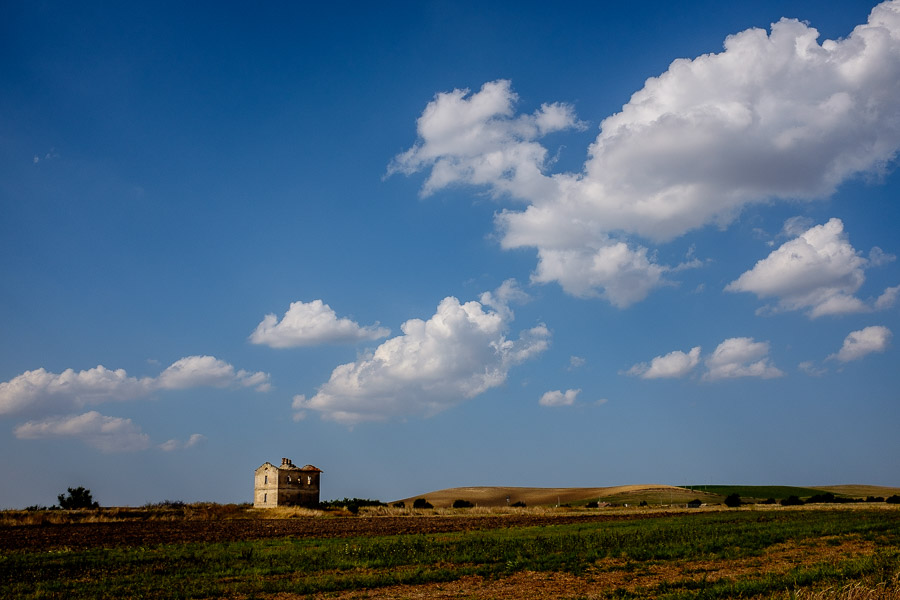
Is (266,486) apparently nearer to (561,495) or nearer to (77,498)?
(77,498)

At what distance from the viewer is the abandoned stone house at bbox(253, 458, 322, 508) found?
99938 millimetres

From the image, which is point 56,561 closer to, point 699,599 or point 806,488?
point 699,599

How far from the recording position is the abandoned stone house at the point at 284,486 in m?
99.9

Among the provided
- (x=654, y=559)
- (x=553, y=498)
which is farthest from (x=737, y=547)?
(x=553, y=498)

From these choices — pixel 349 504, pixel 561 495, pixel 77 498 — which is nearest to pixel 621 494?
pixel 561 495

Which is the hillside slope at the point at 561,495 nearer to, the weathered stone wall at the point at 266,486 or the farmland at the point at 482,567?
the weathered stone wall at the point at 266,486

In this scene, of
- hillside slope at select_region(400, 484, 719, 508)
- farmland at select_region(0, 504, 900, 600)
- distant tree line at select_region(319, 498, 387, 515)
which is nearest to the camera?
farmland at select_region(0, 504, 900, 600)

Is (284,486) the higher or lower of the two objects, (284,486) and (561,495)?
the higher

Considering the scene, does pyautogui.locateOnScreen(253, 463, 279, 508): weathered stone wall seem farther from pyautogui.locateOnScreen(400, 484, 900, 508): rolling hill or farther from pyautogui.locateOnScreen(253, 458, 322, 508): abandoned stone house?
pyautogui.locateOnScreen(400, 484, 900, 508): rolling hill

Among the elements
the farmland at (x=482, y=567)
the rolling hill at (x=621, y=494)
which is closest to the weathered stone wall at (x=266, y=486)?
the rolling hill at (x=621, y=494)

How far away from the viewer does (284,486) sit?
330ft

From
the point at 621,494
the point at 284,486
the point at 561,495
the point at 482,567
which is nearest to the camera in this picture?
the point at 482,567

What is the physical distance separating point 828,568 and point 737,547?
354 inches

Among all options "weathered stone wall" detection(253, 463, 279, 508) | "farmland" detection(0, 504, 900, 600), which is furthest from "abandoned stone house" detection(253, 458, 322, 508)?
"farmland" detection(0, 504, 900, 600)
